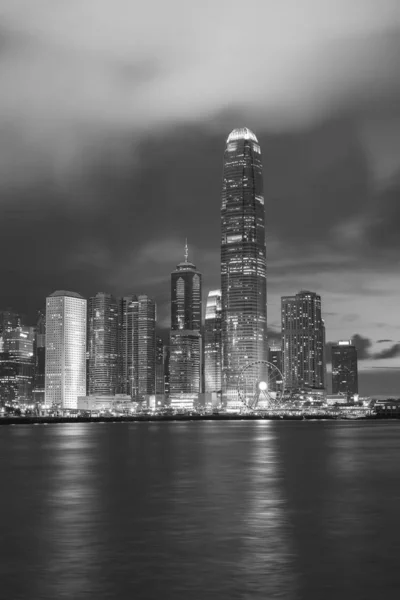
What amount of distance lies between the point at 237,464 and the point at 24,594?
5924 cm

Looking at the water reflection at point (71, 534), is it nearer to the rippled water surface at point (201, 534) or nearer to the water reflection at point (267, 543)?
the rippled water surface at point (201, 534)

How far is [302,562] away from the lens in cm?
2984

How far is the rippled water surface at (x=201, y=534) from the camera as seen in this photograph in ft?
85.4

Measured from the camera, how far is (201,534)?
36.2 m

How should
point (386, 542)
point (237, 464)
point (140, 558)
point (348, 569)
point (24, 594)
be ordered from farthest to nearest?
1. point (237, 464)
2. point (386, 542)
3. point (140, 558)
4. point (348, 569)
5. point (24, 594)

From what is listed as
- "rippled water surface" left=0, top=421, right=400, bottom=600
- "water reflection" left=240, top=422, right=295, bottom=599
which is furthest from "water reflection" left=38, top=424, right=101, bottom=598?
"water reflection" left=240, top=422, right=295, bottom=599

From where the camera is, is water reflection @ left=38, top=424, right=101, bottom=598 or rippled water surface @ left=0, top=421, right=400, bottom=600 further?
water reflection @ left=38, top=424, right=101, bottom=598

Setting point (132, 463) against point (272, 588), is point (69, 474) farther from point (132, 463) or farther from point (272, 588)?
point (272, 588)

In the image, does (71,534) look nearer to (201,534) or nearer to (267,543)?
(201,534)

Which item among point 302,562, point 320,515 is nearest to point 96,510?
point 320,515

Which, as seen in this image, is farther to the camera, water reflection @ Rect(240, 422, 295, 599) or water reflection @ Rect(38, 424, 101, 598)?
water reflection @ Rect(38, 424, 101, 598)

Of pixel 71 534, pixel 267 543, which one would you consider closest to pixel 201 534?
pixel 267 543

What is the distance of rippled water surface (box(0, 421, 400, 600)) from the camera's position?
85.4 ft

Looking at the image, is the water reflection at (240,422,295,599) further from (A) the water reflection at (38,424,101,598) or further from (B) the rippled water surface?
(A) the water reflection at (38,424,101,598)
